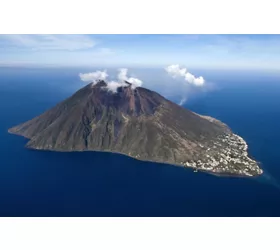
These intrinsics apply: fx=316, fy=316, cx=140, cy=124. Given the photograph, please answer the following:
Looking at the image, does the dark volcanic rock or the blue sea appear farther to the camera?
the dark volcanic rock

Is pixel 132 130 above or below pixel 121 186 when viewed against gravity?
above

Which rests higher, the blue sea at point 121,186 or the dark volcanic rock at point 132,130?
the dark volcanic rock at point 132,130

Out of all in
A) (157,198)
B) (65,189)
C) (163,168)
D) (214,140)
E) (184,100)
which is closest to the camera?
(157,198)

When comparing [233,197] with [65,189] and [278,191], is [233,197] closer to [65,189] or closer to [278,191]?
[278,191]

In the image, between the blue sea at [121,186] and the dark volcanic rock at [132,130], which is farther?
the dark volcanic rock at [132,130]

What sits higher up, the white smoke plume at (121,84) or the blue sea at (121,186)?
the white smoke plume at (121,84)

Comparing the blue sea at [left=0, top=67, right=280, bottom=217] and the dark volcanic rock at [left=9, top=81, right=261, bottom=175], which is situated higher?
the dark volcanic rock at [left=9, top=81, right=261, bottom=175]

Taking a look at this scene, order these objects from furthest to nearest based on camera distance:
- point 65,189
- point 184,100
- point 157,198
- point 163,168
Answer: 1. point 184,100
2. point 163,168
3. point 65,189
4. point 157,198

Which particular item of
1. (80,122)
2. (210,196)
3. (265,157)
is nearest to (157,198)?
(210,196)
